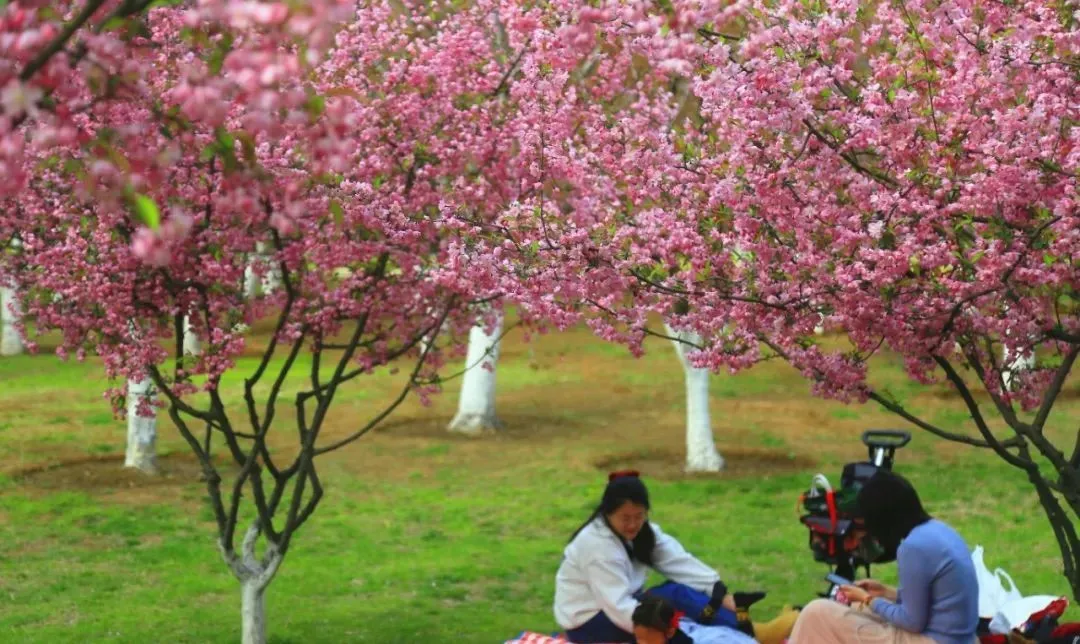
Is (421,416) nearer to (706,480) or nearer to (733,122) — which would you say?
(706,480)

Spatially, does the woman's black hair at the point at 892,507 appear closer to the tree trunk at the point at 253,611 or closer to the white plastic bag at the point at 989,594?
the white plastic bag at the point at 989,594

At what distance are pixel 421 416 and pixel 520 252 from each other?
14.9 m

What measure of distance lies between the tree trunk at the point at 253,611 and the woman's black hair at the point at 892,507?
12.7ft

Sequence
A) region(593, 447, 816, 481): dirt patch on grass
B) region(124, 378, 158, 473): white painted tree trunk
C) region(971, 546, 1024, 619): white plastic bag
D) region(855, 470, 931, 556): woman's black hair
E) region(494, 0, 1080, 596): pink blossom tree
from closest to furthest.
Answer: region(494, 0, 1080, 596): pink blossom tree → region(855, 470, 931, 556): woman's black hair → region(971, 546, 1024, 619): white plastic bag → region(124, 378, 158, 473): white painted tree trunk → region(593, 447, 816, 481): dirt patch on grass

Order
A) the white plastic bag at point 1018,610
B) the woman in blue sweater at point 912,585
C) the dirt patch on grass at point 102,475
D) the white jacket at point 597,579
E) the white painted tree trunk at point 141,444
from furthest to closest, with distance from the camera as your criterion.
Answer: the white painted tree trunk at point 141,444 < the dirt patch on grass at point 102,475 < the white plastic bag at point 1018,610 < the white jacket at point 597,579 < the woman in blue sweater at point 912,585

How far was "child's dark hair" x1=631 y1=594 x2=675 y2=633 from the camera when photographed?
7.45m

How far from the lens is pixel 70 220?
A: 27.2 feet

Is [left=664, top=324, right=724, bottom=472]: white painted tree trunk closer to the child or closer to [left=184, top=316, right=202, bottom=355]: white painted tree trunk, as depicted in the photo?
[left=184, top=316, right=202, bottom=355]: white painted tree trunk

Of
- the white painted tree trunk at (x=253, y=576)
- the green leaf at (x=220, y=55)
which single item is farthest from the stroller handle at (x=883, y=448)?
the green leaf at (x=220, y=55)

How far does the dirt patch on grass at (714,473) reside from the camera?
18.1m

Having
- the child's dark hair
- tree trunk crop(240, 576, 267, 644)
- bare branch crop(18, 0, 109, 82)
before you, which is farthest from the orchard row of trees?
the child's dark hair

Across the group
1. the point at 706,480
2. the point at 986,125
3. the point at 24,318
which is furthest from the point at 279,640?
the point at 706,480

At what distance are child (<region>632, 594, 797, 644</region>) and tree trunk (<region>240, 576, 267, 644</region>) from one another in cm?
264

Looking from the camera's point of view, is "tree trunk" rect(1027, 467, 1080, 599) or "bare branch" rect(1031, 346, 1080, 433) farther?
"tree trunk" rect(1027, 467, 1080, 599)
